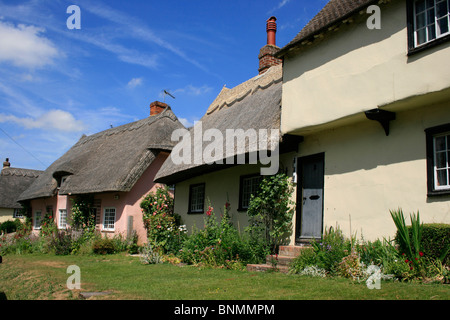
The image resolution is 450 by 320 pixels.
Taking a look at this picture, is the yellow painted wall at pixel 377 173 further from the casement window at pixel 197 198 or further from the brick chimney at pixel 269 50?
the brick chimney at pixel 269 50

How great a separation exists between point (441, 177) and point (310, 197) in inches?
132

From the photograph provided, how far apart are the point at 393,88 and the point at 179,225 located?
35.1ft

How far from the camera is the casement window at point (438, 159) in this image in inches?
274

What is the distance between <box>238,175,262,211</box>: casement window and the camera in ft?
39.9

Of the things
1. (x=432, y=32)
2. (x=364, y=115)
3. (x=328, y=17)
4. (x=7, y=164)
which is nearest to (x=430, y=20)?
(x=432, y=32)

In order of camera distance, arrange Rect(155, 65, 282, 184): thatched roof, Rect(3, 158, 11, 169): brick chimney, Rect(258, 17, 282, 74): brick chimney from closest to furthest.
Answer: Rect(155, 65, 282, 184): thatched roof → Rect(258, 17, 282, 74): brick chimney → Rect(3, 158, 11, 169): brick chimney

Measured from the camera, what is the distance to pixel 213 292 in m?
6.47

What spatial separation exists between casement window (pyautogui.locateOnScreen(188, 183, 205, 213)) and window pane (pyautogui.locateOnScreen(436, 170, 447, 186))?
9.23 metres

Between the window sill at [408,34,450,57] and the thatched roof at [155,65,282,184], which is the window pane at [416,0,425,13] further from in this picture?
the thatched roof at [155,65,282,184]

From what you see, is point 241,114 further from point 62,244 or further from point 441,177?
point 62,244

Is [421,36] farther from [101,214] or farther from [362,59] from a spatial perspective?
[101,214]

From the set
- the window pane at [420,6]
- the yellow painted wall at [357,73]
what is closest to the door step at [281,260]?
the yellow painted wall at [357,73]

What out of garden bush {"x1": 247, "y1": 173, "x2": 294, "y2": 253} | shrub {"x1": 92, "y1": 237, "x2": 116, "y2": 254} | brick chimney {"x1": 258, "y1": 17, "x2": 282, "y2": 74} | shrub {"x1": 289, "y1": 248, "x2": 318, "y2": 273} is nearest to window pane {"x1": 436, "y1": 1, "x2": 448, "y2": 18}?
garden bush {"x1": 247, "y1": 173, "x2": 294, "y2": 253}

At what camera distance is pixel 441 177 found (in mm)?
7027
